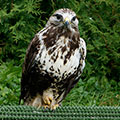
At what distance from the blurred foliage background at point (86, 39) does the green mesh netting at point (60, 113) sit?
7.75ft

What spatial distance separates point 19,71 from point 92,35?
4.84 feet

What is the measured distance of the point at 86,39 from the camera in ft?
20.7

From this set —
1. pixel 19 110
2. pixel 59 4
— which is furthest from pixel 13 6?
pixel 19 110

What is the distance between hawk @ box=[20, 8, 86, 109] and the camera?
3930mm

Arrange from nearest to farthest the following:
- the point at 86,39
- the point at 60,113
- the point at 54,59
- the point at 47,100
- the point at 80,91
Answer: the point at 60,113
the point at 54,59
the point at 47,100
the point at 80,91
the point at 86,39

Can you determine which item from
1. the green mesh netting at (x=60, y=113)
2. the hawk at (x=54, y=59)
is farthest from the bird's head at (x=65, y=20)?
the green mesh netting at (x=60, y=113)

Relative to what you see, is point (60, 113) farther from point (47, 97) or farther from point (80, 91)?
point (80, 91)

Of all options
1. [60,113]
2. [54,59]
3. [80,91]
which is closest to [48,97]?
[54,59]

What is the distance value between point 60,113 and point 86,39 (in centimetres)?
329

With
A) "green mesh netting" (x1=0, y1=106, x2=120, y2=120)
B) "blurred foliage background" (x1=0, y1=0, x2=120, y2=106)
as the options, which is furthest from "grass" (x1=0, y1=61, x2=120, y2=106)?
"green mesh netting" (x1=0, y1=106, x2=120, y2=120)

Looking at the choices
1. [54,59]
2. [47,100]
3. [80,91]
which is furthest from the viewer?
[80,91]

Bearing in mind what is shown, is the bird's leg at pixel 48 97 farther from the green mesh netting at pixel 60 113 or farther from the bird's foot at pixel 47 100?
the green mesh netting at pixel 60 113

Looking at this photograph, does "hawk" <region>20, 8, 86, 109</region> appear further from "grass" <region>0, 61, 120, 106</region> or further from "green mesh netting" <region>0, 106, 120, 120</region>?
"grass" <region>0, 61, 120, 106</region>

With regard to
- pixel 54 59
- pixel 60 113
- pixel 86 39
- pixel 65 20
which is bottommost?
pixel 86 39
